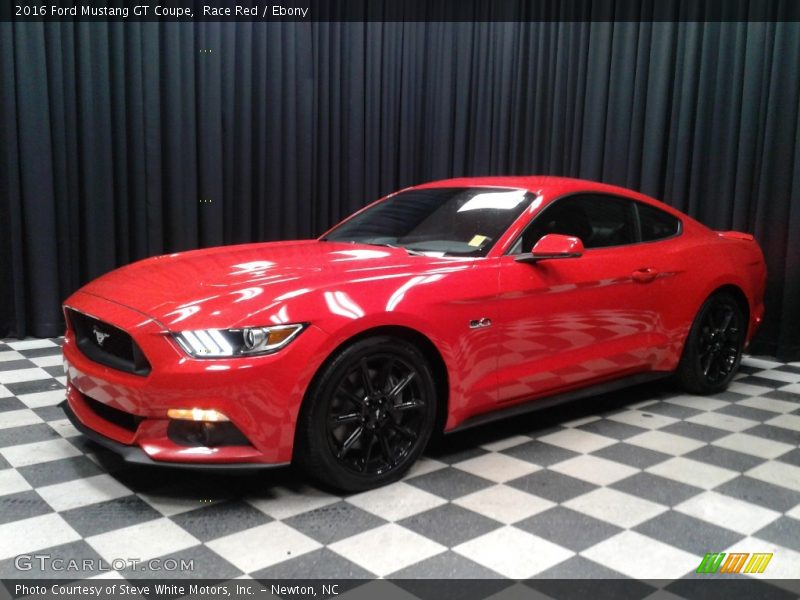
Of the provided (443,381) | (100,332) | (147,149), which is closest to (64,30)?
(147,149)

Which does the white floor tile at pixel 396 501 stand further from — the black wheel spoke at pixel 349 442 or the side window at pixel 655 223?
the side window at pixel 655 223

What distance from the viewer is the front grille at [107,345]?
2.53m

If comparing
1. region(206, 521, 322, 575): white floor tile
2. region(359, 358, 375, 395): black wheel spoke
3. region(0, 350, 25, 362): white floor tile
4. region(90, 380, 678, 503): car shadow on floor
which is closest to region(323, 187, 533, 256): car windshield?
region(359, 358, 375, 395): black wheel spoke

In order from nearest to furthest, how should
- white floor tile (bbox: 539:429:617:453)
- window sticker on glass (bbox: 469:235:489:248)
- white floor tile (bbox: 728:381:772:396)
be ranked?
1. window sticker on glass (bbox: 469:235:489:248)
2. white floor tile (bbox: 539:429:617:453)
3. white floor tile (bbox: 728:381:772:396)

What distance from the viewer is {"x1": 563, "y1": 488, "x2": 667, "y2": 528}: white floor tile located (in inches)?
103

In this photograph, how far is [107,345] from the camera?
8.98 feet

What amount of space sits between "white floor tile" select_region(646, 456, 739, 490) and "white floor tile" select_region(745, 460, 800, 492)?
4.0 inches

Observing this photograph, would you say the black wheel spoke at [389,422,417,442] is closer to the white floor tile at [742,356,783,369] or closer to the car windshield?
the car windshield

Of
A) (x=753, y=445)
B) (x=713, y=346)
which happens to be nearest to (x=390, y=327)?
(x=753, y=445)

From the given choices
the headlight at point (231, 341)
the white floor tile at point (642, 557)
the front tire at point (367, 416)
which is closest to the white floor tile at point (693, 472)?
the white floor tile at point (642, 557)

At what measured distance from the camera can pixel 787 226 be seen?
5.29 meters

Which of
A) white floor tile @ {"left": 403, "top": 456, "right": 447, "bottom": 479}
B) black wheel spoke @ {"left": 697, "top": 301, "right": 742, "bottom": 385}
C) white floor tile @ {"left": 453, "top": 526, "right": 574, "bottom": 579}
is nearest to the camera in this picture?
white floor tile @ {"left": 453, "top": 526, "right": 574, "bottom": 579}

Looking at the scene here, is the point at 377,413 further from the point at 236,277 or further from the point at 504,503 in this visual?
the point at 236,277

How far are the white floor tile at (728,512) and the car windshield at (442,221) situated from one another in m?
1.25
